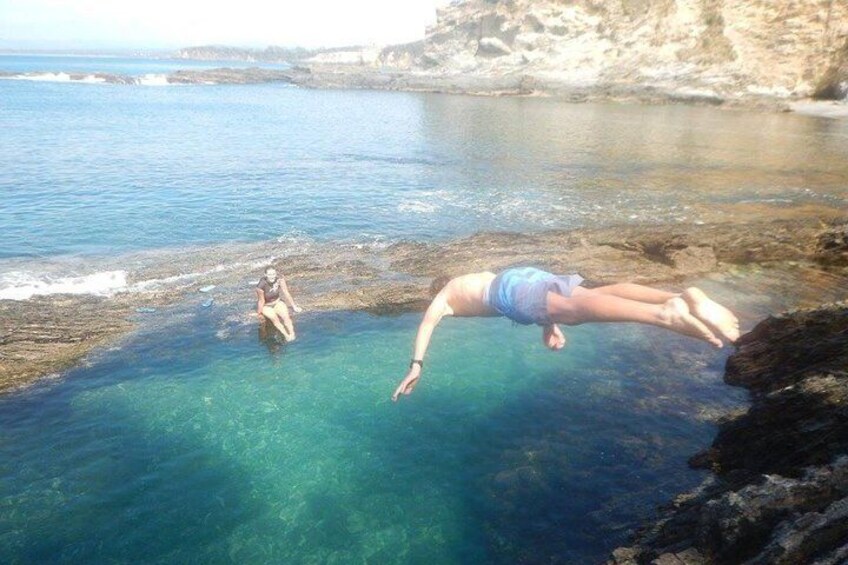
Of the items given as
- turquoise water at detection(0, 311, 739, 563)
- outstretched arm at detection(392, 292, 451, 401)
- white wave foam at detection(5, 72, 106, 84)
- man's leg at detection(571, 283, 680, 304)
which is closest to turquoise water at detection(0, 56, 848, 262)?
turquoise water at detection(0, 311, 739, 563)

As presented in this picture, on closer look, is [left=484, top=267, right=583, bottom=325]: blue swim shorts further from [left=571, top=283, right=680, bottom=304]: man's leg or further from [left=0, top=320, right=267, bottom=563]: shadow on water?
[left=0, top=320, right=267, bottom=563]: shadow on water

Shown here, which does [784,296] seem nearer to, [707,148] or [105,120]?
[707,148]

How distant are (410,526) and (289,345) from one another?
6.45 m

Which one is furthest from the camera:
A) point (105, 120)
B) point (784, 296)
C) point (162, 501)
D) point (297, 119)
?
point (297, 119)

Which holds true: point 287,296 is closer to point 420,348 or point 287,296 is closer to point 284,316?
point 284,316

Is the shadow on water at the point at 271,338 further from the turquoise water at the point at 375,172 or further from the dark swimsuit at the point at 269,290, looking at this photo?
the turquoise water at the point at 375,172

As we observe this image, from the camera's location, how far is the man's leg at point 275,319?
13.4 metres

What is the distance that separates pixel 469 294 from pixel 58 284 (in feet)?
55.2

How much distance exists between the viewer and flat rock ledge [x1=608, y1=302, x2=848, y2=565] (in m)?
4.50

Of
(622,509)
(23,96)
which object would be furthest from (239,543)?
(23,96)

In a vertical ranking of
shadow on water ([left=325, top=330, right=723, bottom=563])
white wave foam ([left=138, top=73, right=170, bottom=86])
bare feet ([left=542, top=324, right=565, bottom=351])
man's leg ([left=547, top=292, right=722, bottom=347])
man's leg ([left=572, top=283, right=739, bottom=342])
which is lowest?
shadow on water ([left=325, top=330, right=723, bottom=563])

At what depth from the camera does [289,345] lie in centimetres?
1330

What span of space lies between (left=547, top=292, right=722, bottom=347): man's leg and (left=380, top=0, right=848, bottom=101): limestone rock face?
7795cm

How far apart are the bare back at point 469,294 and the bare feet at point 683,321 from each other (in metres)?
1.99
